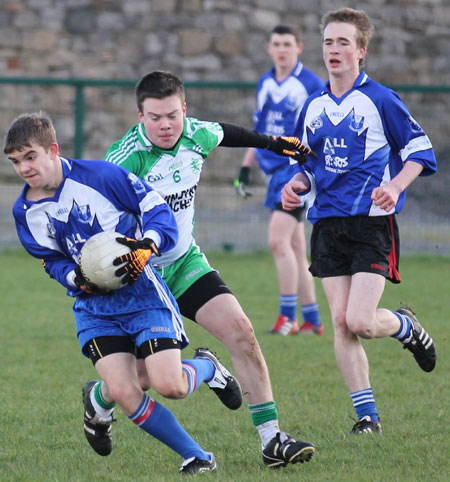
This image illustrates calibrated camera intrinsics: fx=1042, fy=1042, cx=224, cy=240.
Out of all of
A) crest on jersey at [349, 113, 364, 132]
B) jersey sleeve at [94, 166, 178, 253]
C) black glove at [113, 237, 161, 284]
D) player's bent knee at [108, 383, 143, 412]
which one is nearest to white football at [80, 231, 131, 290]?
black glove at [113, 237, 161, 284]

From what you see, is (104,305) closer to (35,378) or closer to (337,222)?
(337,222)

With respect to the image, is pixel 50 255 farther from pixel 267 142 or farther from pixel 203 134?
pixel 267 142

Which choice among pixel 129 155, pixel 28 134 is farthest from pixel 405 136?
pixel 28 134

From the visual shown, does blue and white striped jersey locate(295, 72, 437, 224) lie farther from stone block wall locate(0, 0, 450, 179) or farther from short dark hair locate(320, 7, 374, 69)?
stone block wall locate(0, 0, 450, 179)

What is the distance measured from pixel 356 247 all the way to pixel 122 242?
5.17 ft

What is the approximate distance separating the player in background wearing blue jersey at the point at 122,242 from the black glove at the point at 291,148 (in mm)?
1075

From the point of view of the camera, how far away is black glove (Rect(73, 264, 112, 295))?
4.54m

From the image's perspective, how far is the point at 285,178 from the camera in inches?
350

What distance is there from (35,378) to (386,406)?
7.74 ft

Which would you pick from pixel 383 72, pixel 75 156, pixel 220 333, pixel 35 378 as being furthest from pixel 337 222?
pixel 383 72

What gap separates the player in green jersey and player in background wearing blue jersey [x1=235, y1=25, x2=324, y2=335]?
123 inches

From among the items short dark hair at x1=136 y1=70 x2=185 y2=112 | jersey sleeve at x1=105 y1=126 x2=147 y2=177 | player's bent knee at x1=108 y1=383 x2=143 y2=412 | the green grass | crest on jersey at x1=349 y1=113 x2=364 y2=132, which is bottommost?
the green grass

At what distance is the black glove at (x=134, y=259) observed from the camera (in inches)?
174

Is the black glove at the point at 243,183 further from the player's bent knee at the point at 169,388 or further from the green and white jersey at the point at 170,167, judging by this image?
the player's bent knee at the point at 169,388
